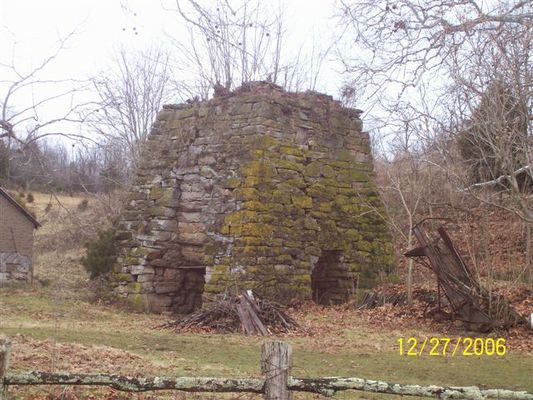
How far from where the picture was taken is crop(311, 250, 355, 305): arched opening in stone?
15.9 meters

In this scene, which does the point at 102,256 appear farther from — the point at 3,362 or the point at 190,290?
the point at 3,362

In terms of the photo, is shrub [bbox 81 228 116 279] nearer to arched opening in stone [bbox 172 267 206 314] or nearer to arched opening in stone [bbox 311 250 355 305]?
arched opening in stone [bbox 172 267 206 314]

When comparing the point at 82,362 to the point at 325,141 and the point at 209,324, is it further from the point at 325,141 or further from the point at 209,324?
the point at 325,141

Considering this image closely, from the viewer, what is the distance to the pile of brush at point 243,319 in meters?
11.9

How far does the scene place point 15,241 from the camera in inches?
869

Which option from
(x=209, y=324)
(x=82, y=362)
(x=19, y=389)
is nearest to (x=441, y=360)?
→ (x=209, y=324)

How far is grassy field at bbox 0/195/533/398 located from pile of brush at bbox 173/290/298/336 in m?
0.39

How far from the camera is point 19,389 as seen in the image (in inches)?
260

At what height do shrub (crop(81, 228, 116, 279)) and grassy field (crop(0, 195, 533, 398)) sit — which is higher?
shrub (crop(81, 228, 116, 279))

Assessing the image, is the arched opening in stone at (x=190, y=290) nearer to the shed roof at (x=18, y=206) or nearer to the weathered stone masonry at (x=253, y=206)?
the weathered stone masonry at (x=253, y=206)

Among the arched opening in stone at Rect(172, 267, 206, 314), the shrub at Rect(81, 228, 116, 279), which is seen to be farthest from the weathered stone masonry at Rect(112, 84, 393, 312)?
the shrub at Rect(81, 228, 116, 279)

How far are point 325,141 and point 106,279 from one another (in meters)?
5.97

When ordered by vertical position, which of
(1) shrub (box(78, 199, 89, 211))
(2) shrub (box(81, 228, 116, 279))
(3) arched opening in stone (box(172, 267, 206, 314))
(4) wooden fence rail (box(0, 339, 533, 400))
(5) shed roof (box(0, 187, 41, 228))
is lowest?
(4) wooden fence rail (box(0, 339, 533, 400))
